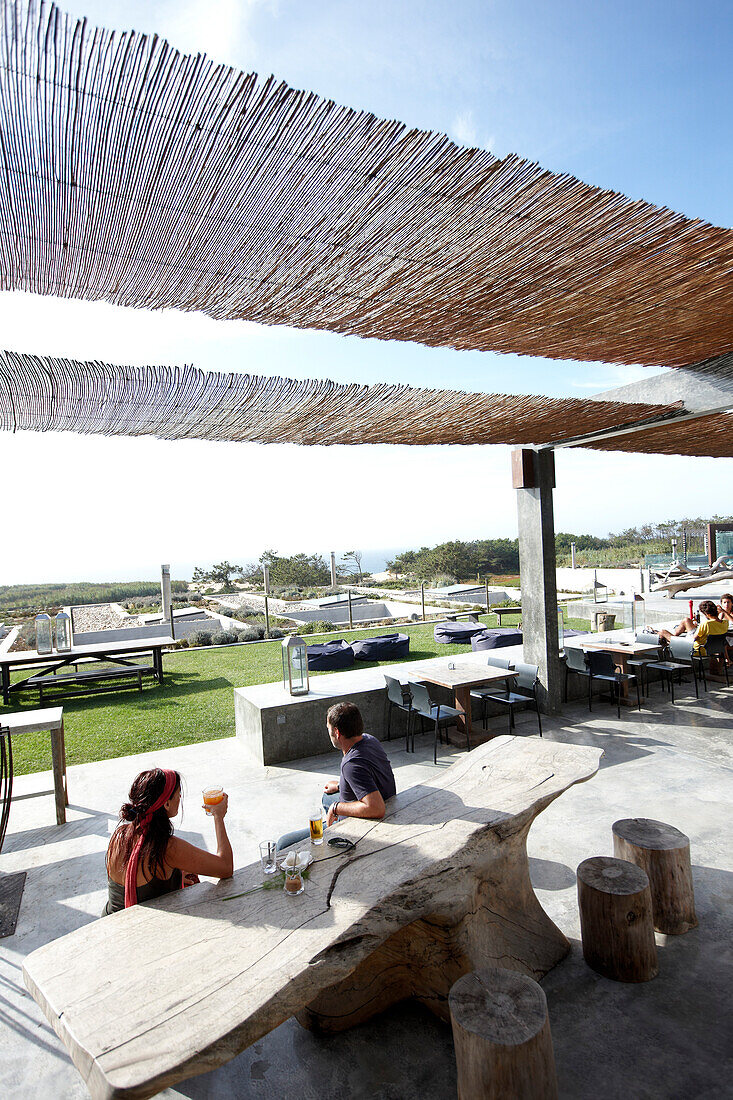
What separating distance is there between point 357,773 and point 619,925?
1255 millimetres

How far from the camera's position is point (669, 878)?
291cm

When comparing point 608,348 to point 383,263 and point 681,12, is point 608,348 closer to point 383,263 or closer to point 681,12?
point 681,12

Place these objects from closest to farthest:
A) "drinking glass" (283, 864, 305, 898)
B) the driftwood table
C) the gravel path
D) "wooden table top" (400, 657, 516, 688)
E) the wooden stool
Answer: the driftwood table < the wooden stool < "drinking glass" (283, 864, 305, 898) < "wooden table top" (400, 657, 516, 688) < the gravel path

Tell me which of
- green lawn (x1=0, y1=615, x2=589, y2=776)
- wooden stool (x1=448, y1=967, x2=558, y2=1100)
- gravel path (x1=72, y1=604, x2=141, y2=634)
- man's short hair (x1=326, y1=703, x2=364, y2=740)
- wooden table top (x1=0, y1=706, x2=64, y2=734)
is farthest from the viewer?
gravel path (x1=72, y1=604, x2=141, y2=634)

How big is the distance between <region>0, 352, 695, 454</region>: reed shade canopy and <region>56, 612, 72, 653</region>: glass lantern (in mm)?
6359

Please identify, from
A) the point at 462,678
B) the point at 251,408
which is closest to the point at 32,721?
the point at 251,408

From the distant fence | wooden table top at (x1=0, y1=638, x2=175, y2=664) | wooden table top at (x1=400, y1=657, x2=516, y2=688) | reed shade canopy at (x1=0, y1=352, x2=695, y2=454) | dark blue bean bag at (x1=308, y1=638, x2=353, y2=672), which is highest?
reed shade canopy at (x1=0, y1=352, x2=695, y2=454)

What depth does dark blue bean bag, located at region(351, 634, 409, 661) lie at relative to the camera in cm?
1078

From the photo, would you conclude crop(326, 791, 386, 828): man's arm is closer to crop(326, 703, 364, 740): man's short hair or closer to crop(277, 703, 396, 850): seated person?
crop(277, 703, 396, 850): seated person

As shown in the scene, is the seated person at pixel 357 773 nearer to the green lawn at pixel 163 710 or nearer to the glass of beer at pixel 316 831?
the glass of beer at pixel 316 831

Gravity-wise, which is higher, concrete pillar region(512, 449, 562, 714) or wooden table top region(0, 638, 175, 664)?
concrete pillar region(512, 449, 562, 714)

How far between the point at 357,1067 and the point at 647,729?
4.97 m

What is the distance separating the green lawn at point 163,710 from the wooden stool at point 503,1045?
17.1 feet

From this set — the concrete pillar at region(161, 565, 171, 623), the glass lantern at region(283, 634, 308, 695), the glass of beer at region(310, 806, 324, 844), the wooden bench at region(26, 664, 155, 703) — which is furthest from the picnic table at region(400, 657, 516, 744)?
the concrete pillar at region(161, 565, 171, 623)
